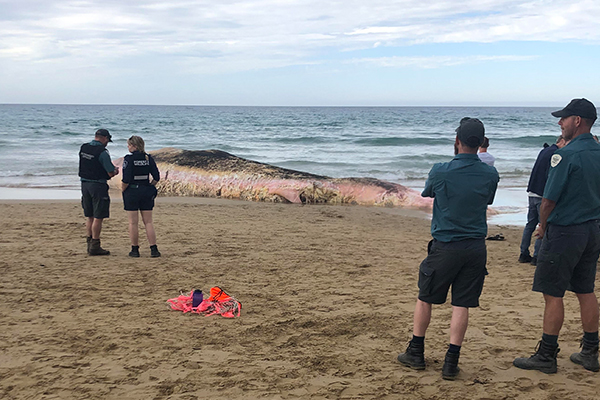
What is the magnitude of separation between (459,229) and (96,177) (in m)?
5.41

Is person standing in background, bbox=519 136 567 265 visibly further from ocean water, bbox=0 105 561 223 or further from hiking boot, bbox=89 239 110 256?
hiking boot, bbox=89 239 110 256

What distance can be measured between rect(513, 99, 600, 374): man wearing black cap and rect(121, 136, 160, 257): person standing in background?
16.5ft

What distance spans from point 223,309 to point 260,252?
2.74m

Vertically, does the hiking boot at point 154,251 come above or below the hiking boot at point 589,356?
below

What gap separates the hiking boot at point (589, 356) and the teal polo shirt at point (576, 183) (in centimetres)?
98

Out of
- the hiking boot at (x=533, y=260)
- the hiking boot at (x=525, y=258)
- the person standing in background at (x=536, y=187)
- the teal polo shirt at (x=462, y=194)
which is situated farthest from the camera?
the hiking boot at (x=525, y=258)

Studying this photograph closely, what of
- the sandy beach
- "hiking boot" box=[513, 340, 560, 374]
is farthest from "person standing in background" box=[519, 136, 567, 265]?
"hiking boot" box=[513, 340, 560, 374]

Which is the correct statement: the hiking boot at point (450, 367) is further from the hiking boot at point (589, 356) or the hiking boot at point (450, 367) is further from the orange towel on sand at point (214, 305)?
the orange towel on sand at point (214, 305)

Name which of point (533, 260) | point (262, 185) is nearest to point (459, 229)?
point (533, 260)

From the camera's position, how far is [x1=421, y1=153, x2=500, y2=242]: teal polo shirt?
146 inches

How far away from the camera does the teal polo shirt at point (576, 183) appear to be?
383cm

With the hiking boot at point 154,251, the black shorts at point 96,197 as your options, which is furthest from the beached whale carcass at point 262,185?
the black shorts at point 96,197

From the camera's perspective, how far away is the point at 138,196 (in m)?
7.29

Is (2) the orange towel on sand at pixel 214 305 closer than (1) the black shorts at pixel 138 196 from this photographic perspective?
Yes
